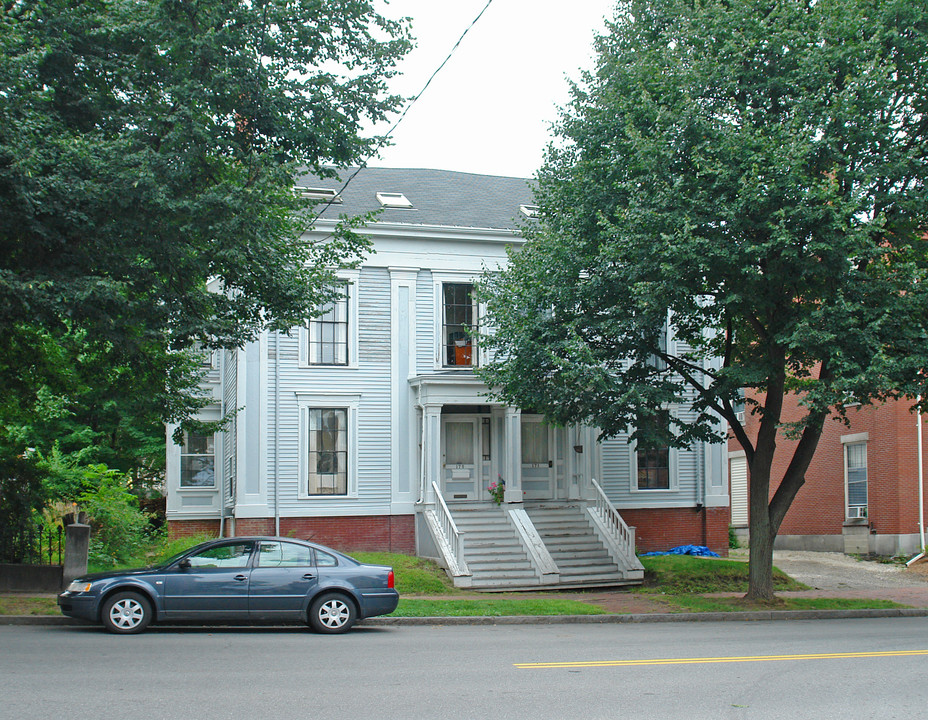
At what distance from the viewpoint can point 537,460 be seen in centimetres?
2381

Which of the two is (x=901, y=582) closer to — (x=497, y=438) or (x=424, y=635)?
(x=497, y=438)

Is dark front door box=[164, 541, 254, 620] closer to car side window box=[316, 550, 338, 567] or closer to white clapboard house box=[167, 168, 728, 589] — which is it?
car side window box=[316, 550, 338, 567]

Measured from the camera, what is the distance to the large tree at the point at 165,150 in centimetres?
1155

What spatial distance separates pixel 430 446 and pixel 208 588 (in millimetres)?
9278

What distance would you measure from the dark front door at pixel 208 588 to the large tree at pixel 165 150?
3.11 m

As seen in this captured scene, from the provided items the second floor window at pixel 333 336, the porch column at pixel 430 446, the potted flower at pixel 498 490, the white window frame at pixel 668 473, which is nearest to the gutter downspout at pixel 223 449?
the second floor window at pixel 333 336

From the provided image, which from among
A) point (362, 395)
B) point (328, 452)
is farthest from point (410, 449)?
point (328, 452)

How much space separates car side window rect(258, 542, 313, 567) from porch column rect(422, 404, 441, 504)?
323 inches

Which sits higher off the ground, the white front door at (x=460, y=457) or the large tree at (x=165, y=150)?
the large tree at (x=165, y=150)

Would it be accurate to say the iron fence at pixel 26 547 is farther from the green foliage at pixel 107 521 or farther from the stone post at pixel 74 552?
the green foliage at pixel 107 521

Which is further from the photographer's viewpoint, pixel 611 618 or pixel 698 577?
pixel 698 577

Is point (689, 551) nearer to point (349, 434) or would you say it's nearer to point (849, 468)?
point (849, 468)

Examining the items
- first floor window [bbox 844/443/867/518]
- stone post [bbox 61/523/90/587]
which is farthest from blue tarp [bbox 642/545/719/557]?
stone post [bbox 61/523/90/587]

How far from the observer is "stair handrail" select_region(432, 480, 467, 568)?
20.1m
